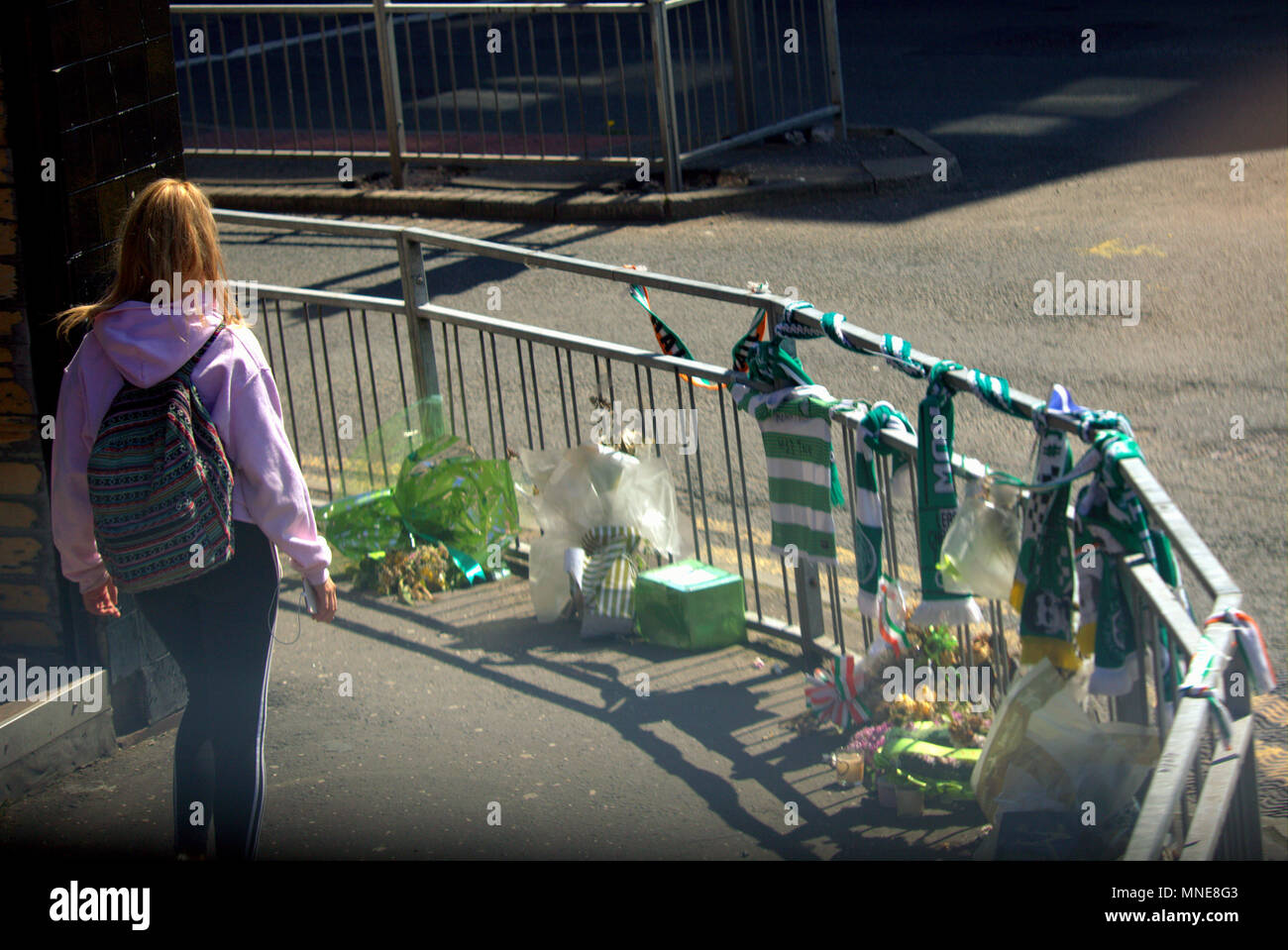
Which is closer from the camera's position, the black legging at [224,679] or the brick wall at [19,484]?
the black legging at [224,679]

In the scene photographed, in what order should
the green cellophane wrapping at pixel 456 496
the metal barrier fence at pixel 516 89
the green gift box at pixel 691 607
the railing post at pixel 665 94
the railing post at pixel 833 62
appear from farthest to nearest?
the railing post at pixel 833 62 → the metal barrier fence at pixel 516 89 → the railing post at pixel 665 94 → the green cellophane wrapping at pixel 456 496 → the green gift box at pixel 691 607

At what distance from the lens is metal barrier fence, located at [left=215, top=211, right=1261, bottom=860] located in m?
2.62

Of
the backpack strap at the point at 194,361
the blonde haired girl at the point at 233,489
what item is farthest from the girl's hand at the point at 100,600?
the backpack strap at the point at 194,361

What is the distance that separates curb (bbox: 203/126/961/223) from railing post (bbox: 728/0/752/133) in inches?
49.4

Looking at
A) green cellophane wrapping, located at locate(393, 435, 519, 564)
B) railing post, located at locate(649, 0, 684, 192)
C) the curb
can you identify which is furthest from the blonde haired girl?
railing post, located at locate(649, 0, 684, 192)

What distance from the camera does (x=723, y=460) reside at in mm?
7086

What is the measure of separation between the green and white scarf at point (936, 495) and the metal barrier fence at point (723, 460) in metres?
0.07

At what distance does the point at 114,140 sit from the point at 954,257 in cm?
649

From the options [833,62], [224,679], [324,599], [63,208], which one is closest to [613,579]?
[324,599]

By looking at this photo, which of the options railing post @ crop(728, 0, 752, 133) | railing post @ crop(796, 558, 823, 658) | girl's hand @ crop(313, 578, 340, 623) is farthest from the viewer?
railing post @ crop(728, 0, 752, 133)

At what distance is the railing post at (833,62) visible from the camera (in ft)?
40.9

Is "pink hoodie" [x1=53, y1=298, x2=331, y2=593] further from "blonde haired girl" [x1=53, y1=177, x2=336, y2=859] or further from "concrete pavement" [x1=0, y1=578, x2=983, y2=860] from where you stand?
"concrete pavement" [x1=0, y1=578, x2=983, y2=860]

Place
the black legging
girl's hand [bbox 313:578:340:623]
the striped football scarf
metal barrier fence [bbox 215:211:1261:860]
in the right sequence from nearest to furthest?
1. metal barrier fence [bbox 215:211:1261:860]
2. the black legging
3. girl's hand [bbox 313:578:340:623]
4. the striped football scarf

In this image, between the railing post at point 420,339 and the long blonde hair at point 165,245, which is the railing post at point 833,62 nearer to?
the railing post at point 420,339
